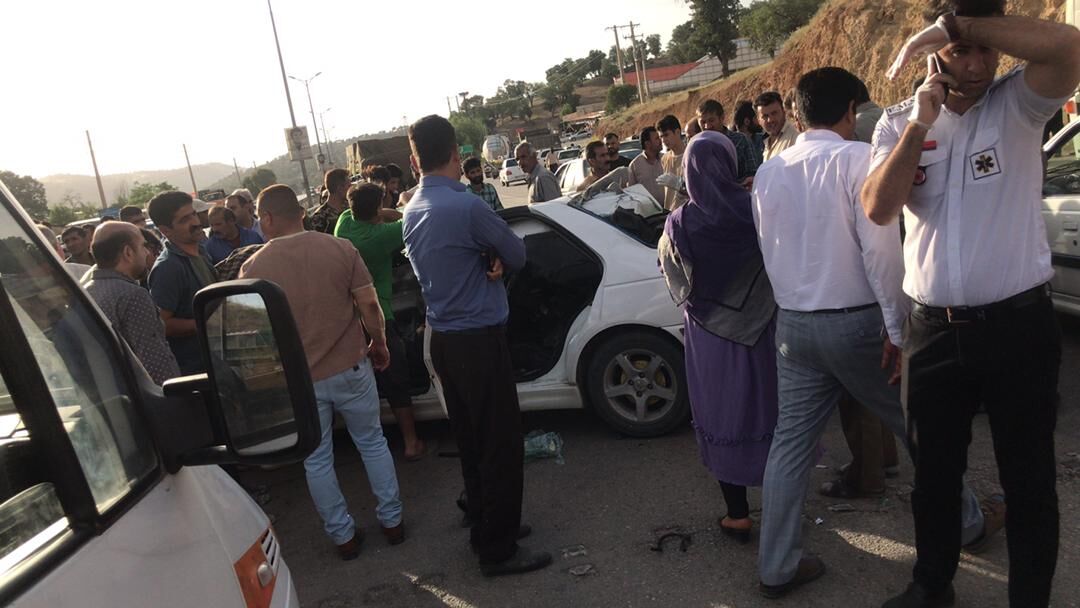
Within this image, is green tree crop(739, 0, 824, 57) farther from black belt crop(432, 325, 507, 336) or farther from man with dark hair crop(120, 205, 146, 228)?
black belt crop(432, 325, 507, 336)

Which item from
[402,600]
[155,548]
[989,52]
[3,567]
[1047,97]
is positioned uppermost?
[989,52]

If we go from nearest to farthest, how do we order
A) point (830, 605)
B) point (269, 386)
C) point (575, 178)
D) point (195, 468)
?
point (269, 386) < point (195, 468) < point (830, 605) < point (575, 178)

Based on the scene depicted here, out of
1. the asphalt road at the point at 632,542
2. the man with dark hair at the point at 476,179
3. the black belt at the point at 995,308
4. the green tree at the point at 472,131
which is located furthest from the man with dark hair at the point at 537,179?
the green tree at the point at 472,131

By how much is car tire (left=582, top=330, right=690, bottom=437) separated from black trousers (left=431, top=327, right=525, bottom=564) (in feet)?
4.30

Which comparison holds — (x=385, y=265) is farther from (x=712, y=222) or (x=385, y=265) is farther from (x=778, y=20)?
(x=778, y=20)

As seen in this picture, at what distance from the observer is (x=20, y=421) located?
4.33 feet

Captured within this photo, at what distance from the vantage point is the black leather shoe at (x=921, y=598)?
8.87 feet

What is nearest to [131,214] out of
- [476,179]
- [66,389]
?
[476,179]

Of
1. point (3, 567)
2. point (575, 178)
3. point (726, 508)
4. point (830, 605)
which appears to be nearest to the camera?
point (3, 567)

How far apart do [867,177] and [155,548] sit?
86.5 inches

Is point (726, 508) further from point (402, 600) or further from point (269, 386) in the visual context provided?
point (269, 386)

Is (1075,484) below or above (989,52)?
below

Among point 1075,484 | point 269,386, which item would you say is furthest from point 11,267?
point 1075,484

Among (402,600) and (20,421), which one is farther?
(402,600)
